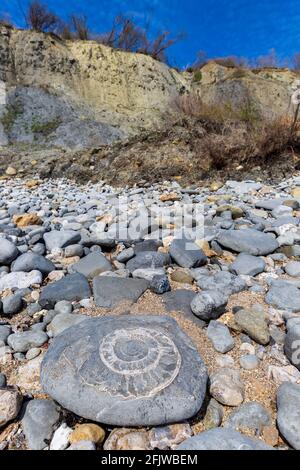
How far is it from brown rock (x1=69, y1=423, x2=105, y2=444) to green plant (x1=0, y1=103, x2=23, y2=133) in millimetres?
9736

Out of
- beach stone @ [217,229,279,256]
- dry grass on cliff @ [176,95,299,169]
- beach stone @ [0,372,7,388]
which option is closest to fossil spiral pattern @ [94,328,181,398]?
beach stone @ [0,372,7,388]

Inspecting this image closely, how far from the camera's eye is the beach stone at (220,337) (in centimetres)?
148

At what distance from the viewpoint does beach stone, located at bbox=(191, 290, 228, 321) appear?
164 cm

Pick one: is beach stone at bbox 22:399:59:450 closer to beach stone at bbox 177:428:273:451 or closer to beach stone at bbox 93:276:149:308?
beach stone at bbox 177:428:273:451

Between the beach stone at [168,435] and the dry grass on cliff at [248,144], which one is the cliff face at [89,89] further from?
the beach stone at [168,435]

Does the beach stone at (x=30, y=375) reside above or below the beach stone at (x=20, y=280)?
below

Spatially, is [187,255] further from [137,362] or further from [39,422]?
[39,422]

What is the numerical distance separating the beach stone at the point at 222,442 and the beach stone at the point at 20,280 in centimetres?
140

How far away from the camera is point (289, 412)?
1.11 meters

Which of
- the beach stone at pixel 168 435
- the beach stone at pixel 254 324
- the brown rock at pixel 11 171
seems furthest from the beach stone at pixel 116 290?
the brown rock at pixel 11 171

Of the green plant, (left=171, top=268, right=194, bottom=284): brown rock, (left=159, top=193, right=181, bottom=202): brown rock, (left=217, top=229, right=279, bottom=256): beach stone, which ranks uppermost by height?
the green plant

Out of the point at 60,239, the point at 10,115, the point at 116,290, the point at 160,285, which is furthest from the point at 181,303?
the point at 10,115

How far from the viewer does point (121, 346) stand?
4.20ft

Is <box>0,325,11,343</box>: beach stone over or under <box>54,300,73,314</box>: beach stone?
under
